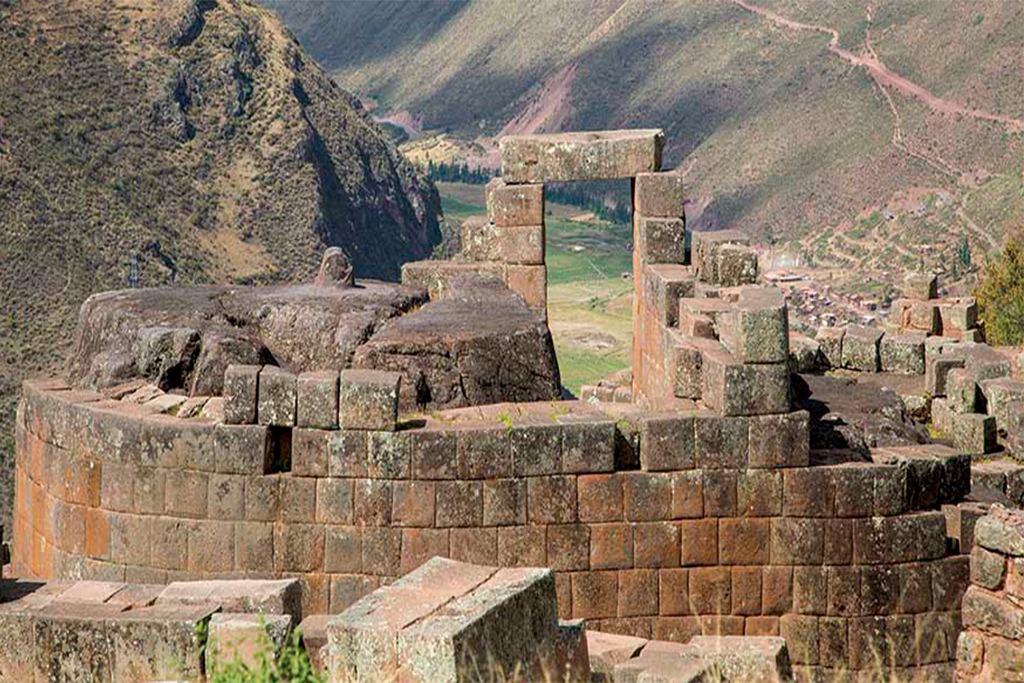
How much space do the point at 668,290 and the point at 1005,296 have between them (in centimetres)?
2952

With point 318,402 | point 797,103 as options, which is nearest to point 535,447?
point 318,402

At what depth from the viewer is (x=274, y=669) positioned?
10.6 m

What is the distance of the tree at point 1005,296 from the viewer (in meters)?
41.1

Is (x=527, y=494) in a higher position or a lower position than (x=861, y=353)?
lower

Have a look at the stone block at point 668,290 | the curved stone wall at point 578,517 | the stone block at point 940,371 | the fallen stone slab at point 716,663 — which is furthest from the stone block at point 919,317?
the fallen stone slab at point 716,663

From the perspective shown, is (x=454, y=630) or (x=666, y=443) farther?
(x=666, y=443)

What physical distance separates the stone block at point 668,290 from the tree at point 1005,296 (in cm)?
2215

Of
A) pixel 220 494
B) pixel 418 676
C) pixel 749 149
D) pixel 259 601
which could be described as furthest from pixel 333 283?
pixel 749 149

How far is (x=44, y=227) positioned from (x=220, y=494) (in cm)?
4413

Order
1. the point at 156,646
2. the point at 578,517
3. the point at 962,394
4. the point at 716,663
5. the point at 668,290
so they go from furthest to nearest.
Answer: the point at 962,394 → the point at 668,290 → the point at 578,517 → the point at 716,663 → the point at 156,646

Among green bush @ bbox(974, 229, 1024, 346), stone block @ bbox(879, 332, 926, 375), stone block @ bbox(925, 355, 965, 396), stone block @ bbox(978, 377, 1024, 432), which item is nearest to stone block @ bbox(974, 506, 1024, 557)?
stone block @ bbox(978, 377, 1024, 432)

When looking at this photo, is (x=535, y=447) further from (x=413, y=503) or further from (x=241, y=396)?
(x=241, y=396)

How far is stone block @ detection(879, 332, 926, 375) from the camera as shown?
2072cm

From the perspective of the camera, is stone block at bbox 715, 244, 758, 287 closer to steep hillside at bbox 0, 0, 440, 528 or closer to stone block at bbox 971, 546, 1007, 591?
stone block at bbox 971, 546, 1007, 591
